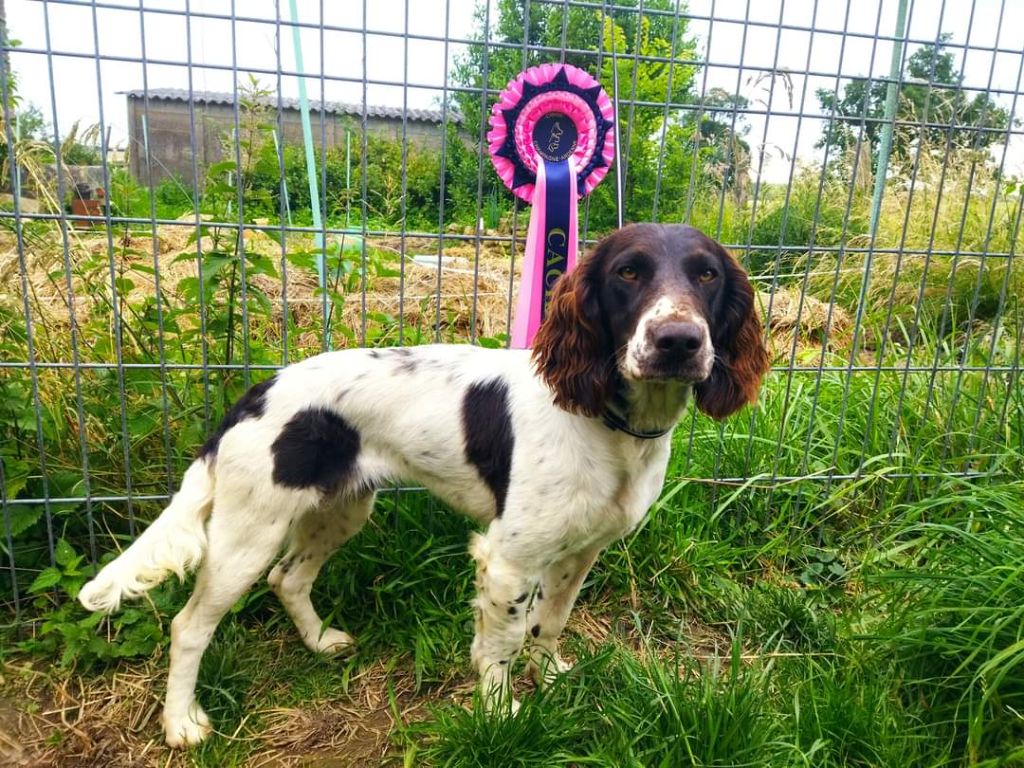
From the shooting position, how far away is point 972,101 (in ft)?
12.9

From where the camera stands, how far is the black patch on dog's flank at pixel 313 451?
2145mm

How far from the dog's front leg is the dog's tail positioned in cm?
82

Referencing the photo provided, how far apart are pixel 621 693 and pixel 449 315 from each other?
2.47 m

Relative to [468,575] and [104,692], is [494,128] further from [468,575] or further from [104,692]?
[104,692]

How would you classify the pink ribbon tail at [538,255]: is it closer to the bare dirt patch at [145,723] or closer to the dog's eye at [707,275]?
the dog's eye at [707,275]

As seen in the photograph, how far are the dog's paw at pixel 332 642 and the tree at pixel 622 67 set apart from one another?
1895 mm

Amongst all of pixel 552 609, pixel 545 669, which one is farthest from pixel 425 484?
pixel 545 669

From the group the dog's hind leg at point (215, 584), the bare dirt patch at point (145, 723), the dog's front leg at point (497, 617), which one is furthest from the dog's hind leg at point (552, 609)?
the dog's hind leg at point (215, 584)

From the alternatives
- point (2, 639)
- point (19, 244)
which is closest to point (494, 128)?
point (19, 244)

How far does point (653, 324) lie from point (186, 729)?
1798mm

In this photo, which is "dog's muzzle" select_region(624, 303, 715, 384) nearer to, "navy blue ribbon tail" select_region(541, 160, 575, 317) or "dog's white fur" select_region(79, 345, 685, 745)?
"dog's white fur" select_region(79, 345, 685, 745)

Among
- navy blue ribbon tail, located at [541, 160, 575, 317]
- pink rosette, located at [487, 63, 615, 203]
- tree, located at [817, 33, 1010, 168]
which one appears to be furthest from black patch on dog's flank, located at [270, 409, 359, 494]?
tree, located at [817, 33, 1010, 168]

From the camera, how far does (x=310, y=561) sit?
2.60 meters

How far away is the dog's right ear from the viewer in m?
1.97
